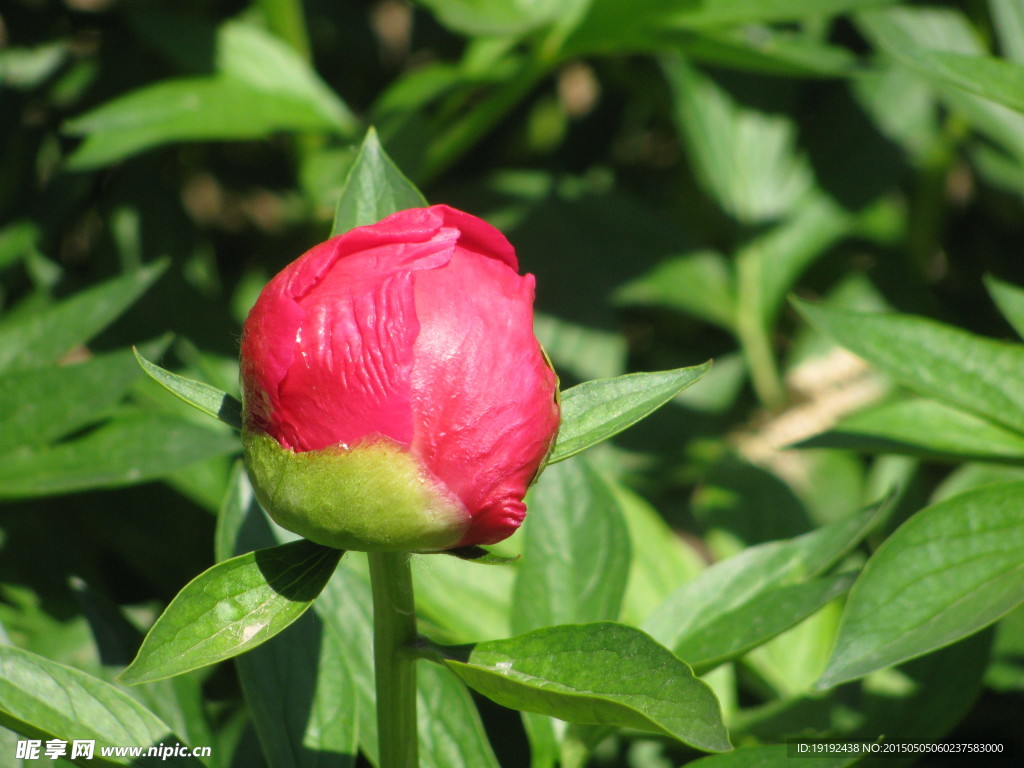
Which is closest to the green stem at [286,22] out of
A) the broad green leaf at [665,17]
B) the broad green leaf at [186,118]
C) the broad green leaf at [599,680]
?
the broad green leaf at [186,118]

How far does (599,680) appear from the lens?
0.66m

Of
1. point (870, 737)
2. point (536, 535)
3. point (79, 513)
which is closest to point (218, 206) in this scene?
point (79, 513)

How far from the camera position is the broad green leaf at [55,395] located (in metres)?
1.08

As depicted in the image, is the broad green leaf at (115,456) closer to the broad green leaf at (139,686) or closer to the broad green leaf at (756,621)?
the broad green leaf at (139,686)

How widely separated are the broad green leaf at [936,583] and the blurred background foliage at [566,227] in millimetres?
142

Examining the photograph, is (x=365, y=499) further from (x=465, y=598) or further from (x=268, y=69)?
(x=268, y=69)

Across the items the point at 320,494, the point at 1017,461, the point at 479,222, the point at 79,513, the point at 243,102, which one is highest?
the point at 479,222

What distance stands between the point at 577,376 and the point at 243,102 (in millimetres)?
696

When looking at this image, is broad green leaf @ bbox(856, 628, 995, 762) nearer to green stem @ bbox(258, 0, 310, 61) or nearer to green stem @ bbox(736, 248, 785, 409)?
green stem @ bbox(736, 248, 785, 409)

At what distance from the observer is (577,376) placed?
5.53 feet

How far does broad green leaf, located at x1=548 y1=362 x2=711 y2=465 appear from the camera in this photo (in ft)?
2.32

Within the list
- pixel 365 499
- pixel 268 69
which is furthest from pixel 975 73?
pixel 268 69

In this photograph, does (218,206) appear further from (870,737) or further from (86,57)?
(870,737)

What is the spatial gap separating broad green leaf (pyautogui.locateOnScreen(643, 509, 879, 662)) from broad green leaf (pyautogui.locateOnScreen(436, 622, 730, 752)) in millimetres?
295
